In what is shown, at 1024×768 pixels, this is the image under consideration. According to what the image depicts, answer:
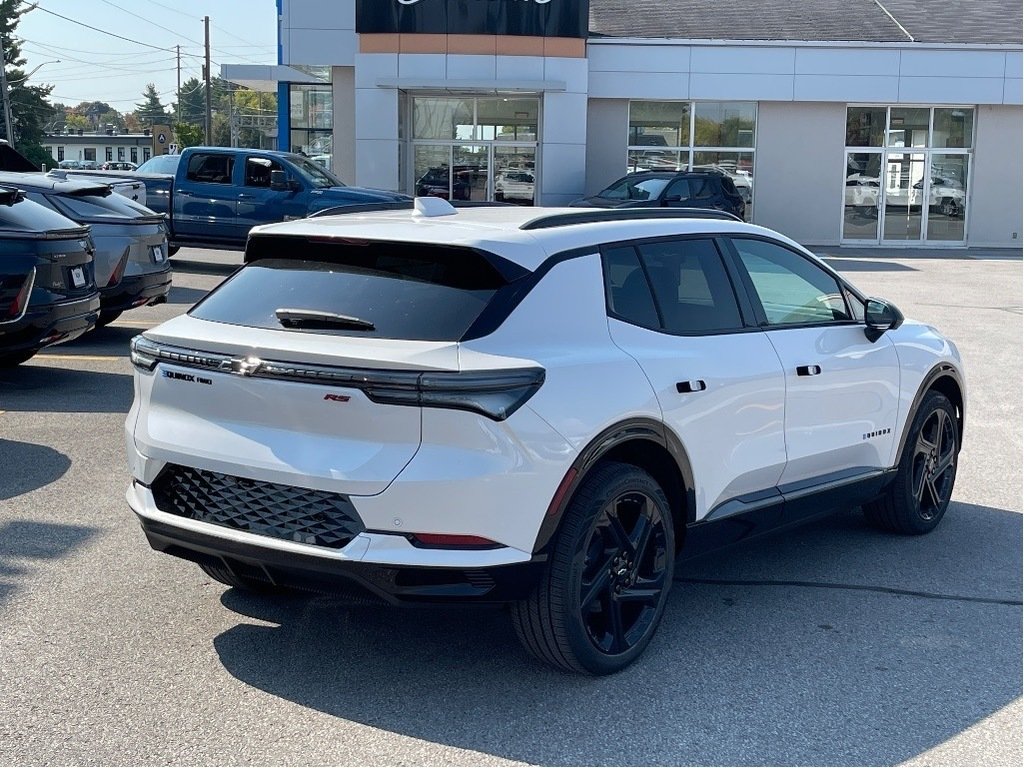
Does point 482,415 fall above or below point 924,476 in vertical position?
above

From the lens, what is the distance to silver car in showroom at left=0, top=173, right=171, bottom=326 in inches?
485

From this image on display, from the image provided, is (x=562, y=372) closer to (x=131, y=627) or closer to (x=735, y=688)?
(x=735, y=688)

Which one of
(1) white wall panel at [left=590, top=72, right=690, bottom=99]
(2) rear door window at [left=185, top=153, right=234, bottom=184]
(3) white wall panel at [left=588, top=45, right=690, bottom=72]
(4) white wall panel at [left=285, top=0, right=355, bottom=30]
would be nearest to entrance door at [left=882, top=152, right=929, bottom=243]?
(1) white wall panel at [left=590, top=72, right=690, bottom=99]

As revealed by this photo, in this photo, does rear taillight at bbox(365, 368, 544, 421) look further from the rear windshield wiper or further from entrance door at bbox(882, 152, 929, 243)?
entrance door at bbox(882, 152, 929, 243)

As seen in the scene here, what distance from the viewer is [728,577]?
590cm

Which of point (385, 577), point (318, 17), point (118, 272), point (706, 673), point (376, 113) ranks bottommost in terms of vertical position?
point (706, 673)

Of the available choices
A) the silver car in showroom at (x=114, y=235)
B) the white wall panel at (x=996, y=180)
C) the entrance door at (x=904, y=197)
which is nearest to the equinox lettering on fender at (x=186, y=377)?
the silver car in showroom at (x=114, y=235)

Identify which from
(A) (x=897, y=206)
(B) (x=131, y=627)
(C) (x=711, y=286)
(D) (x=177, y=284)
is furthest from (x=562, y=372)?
(A) (x=897, y=206)

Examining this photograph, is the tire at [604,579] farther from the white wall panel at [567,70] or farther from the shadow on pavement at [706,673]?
the white wall panel at [567,70]

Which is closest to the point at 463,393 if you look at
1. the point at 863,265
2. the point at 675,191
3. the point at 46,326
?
the point at 46,326

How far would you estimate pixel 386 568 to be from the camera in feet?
13.4

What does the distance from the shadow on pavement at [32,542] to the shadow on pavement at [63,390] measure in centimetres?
308

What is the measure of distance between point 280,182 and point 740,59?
13.3 meters

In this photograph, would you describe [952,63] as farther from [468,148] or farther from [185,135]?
[185,135]
